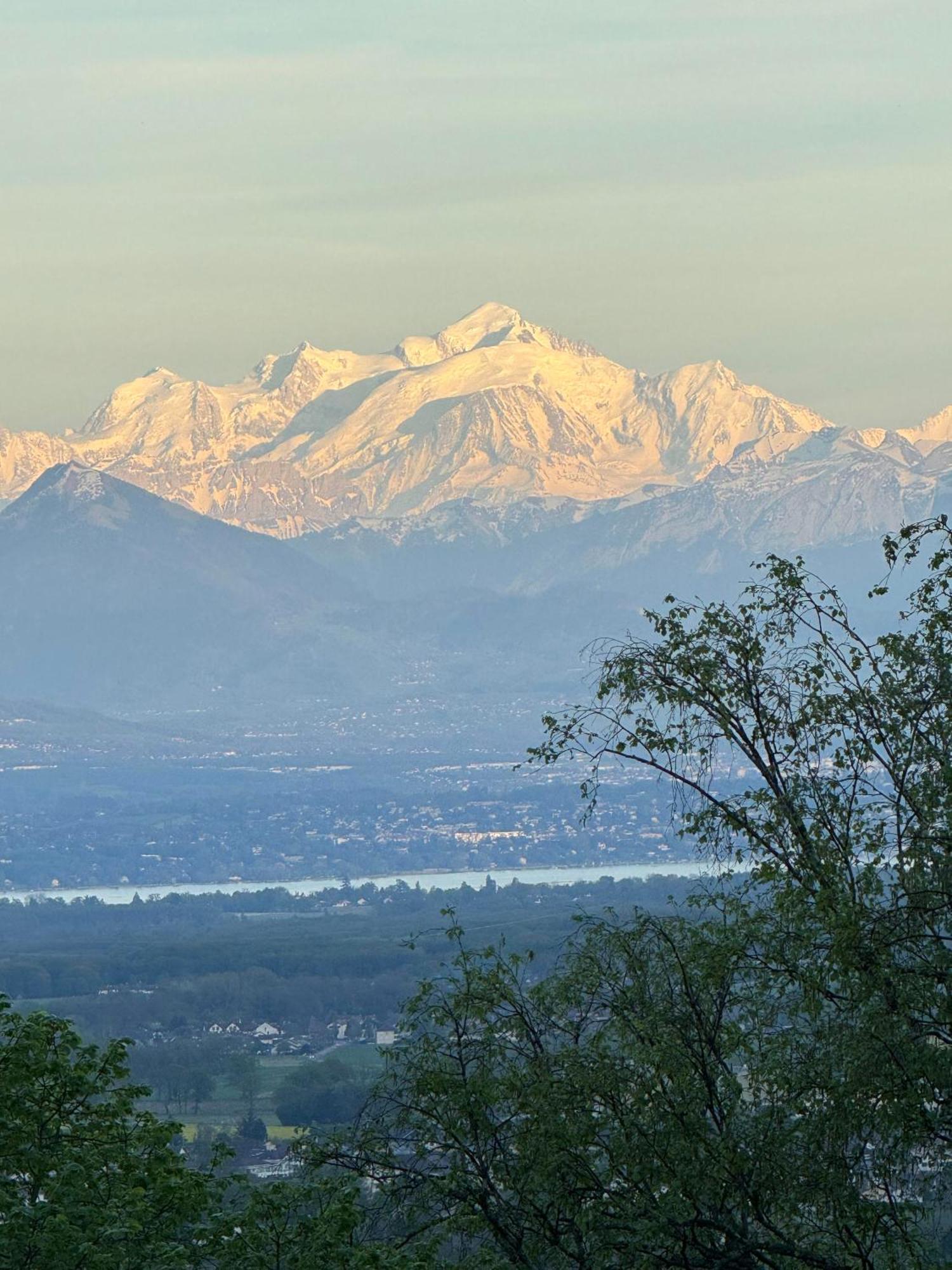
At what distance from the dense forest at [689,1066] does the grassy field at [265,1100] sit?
53.9 meters

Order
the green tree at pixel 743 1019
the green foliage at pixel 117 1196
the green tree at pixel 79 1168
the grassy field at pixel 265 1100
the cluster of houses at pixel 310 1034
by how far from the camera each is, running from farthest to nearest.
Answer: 1. the cluster of houses at pixel 310 1034
2. the grassy field at pixel 265 1100
3. the green tree at pixel 743 1019
4. the green foliage at pixel 117 1196
5. the green tree at pixel 79 1168

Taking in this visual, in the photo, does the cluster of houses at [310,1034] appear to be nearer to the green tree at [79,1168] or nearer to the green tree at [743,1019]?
the green tree at [79,1168]

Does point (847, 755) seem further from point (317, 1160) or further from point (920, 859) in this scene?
point (317, 1160)

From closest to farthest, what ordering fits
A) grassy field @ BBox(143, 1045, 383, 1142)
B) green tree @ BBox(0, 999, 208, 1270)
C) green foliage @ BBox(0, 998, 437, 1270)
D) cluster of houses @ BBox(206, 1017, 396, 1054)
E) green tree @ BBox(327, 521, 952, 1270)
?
green tree @ BBox(0, 999, 208, 1270)
green foliage @ BBox(0, 998, 437, 1270)
green tree @ BBox(327, 521, 952, 1270)
grassy field @ BBox(143, 1045, 383, 1142)
cluster of houses @ BBox(206, 1017, 396, 1054)

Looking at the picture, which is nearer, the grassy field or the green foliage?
the green foliage

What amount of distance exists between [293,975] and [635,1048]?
131287mm

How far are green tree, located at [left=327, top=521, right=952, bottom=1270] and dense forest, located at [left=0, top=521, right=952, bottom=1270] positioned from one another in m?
0.03

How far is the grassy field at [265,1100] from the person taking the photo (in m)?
87.0

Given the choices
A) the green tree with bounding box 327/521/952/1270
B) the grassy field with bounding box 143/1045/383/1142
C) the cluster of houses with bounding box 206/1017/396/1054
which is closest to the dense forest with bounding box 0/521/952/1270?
the green tree with bounding box 327/521/952/1270

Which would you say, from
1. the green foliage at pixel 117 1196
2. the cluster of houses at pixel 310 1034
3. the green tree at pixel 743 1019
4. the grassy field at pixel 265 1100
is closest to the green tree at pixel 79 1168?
the green foliage at pixel 117 1196

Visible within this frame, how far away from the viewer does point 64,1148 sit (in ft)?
69.5

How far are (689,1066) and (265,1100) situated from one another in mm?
79527

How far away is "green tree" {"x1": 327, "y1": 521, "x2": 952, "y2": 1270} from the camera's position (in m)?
19.4

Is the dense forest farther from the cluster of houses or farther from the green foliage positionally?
the cluster of houses
